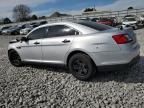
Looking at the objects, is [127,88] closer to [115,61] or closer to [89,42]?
[115,61]

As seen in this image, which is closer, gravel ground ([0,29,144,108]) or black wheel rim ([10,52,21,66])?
gravel ground ([0,29,144,108])

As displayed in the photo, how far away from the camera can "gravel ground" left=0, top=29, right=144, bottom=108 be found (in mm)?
4102

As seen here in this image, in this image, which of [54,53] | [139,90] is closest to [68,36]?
[54,53]

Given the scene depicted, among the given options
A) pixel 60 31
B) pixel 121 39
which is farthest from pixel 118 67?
pixel 60 31

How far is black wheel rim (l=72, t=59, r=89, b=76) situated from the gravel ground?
9.4 inches

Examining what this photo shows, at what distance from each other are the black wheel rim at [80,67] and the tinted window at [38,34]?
4.70ft

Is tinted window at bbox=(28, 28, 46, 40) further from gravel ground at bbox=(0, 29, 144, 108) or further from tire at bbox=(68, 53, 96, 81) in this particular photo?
tire at bbox=(68, 53, 96, 81)

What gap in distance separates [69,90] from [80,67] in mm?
762

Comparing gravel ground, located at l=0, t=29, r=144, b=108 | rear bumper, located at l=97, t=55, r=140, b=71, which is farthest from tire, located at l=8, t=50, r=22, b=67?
rear bumper, located at l=97, t=55, r=140, b=71

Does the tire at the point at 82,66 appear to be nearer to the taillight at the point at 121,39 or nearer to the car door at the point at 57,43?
the car door at the point at 57,43

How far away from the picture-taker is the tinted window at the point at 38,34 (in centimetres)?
615

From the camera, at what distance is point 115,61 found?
479 cm

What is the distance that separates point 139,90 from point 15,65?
15.0 ft

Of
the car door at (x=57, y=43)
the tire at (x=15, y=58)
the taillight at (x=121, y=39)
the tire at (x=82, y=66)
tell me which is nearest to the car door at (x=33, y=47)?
the car door at (x=57, y=43)
